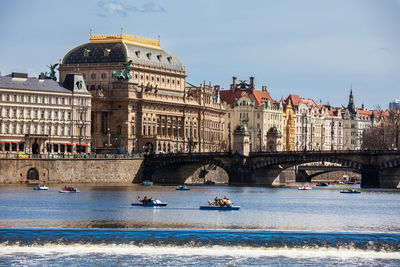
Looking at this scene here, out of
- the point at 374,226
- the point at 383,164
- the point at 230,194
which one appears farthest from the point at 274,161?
the point at 374,226

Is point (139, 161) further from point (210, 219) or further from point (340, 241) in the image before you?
point (340, 241)

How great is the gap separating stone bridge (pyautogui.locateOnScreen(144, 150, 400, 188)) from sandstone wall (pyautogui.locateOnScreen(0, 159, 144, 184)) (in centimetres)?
508

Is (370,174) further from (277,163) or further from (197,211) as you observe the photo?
(197,211)

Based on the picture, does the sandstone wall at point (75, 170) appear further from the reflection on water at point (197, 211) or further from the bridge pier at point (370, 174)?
the bridge pier at point (370, 174)

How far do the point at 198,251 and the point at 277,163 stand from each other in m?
114

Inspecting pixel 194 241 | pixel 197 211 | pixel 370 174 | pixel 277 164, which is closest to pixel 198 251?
pixel 194 241

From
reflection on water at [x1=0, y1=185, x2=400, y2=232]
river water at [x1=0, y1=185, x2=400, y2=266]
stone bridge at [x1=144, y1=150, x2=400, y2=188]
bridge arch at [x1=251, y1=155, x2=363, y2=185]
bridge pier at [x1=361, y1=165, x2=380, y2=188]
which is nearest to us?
river water at [x1=0, y1=185, x2=400, y2=266]

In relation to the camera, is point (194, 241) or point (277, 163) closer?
point (194, 241)

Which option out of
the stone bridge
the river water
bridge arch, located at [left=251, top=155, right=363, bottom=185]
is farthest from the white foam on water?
bridge arch, located at [left=251, top=155, right=363, bottom=185]

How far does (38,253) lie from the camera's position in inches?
2827

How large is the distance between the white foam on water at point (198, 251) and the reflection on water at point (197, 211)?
15.7m

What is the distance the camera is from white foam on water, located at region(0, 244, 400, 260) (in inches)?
2813

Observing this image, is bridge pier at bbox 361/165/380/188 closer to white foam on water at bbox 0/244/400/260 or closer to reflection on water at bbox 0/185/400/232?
reflection on water at bbox 0/185/400/232

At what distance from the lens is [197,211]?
366 ft
